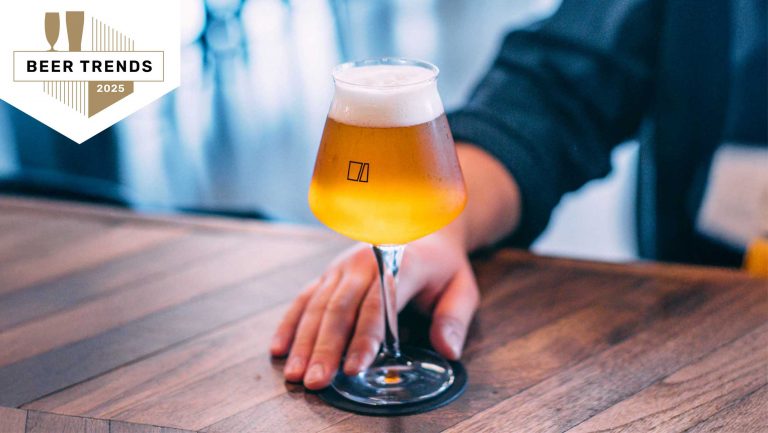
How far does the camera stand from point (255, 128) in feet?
15.1

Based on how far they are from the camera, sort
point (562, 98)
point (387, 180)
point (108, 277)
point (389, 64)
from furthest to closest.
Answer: point (562, 98), point (108, 277), point (389, 64), point (387, 180)

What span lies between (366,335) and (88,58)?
0.54 metres

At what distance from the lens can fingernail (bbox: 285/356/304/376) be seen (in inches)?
37.9

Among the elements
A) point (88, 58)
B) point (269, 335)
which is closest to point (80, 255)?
point (88, 58)

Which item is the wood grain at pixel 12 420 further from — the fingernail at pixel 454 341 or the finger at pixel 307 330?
the fingernail at pixel 454 341

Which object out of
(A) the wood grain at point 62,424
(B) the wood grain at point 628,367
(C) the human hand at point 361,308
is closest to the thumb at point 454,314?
(C) the human hand at point 361,308

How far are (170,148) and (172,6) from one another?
3237 mm

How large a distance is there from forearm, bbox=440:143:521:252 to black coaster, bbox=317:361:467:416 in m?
0.36

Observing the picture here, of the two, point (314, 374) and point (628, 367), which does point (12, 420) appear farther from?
point (628, 367)

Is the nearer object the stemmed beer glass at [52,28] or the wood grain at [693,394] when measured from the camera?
the wood grain at [693,394]

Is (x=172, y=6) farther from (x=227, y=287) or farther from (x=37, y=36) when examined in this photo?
(x=227, y=287)

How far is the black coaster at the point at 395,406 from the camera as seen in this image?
0.89 m

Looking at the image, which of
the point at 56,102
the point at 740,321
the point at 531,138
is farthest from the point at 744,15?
the point at 56,102

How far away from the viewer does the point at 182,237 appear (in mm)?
1437
